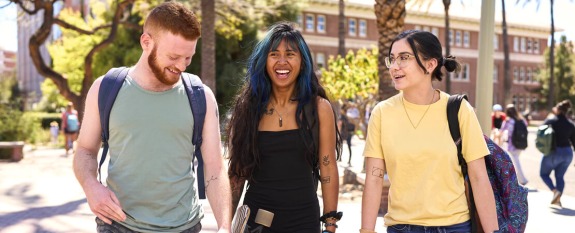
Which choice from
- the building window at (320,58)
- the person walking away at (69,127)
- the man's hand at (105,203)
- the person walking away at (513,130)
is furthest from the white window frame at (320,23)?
the man's hand at (105,203)

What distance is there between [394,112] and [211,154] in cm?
95

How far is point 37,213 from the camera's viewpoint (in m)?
8.52

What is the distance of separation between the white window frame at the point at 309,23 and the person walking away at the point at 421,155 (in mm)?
43851

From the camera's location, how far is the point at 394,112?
9.89ft

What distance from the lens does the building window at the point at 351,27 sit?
49188 mm

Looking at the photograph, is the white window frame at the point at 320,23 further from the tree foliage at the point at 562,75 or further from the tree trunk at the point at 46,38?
the tree trunk at the point at 46,38

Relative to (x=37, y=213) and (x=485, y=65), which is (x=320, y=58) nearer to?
(x=37, y=213)

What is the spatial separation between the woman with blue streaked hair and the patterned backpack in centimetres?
63

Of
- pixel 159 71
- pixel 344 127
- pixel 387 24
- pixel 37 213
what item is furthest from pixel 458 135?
pixel 344 127

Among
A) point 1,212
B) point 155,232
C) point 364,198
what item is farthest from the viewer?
point 1,212

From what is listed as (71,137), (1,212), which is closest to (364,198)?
(1,212)

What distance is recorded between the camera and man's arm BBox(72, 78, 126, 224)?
2281mm

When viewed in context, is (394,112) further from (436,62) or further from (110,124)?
(110,124)

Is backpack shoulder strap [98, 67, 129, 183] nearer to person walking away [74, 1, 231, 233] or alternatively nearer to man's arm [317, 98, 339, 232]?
person walking away [74, 1, 231, 233]
